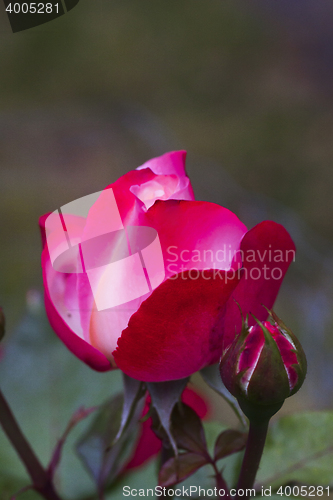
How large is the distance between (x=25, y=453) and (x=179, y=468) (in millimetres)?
77

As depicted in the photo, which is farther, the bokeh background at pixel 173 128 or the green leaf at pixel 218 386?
the bokeh background at pixel 173 128

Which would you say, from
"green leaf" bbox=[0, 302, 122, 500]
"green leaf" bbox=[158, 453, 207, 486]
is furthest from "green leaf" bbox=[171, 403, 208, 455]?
"green leaf" bbox=[0, 302, 122, 500]

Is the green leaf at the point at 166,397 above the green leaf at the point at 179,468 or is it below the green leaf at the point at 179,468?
above

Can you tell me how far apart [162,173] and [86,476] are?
0.80 ft

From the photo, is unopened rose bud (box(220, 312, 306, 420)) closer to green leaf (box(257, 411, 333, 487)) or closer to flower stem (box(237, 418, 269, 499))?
flower stem (box(237, 418, 269, 499))

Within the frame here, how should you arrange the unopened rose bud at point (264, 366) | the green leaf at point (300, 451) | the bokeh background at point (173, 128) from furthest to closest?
the bokeh background at point (173, 128) < the green leaf at point (300, 451) < the unopened rose bud at point (264, 366)

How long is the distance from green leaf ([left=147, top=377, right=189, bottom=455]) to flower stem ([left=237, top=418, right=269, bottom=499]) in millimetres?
29

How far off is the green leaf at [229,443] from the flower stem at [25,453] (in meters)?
0.09

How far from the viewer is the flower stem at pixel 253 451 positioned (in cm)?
18

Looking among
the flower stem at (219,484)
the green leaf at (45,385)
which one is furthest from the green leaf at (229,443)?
the green leaf at (45,385)

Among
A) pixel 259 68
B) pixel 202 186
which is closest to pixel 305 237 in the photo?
pixel 202 186

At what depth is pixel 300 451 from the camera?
0.29 m

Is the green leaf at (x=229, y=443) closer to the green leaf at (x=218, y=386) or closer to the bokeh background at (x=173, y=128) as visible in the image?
the green leaf at (x=218, y=386)

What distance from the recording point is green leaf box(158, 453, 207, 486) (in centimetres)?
22
